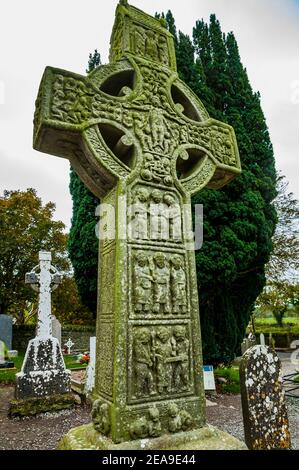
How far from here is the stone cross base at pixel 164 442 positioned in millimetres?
2164

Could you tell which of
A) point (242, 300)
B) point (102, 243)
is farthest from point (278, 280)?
point (102, 243)

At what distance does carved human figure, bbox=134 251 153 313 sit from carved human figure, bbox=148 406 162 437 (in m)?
0.74

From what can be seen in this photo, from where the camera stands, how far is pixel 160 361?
248 cm

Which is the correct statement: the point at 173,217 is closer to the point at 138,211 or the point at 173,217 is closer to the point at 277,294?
the point at 138,211

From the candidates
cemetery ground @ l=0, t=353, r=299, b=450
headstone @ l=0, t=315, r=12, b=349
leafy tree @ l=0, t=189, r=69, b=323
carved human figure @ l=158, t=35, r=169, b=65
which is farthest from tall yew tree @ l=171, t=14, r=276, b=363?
leafy tree @ l=0, t=189, r=69, b=323

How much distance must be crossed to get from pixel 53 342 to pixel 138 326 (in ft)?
17.7

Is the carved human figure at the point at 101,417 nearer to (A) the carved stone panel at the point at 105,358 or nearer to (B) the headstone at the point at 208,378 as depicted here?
(A) the carved stone panel at the point at 105,358

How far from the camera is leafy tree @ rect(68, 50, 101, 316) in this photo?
9.02m

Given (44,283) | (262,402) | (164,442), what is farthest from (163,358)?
(44,283)

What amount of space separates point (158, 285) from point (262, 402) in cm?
147

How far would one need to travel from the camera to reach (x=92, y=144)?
8.84ft

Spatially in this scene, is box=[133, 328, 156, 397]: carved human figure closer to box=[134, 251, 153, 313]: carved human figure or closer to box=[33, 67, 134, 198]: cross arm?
box=[134, 251, 153, 313]: carved human figure

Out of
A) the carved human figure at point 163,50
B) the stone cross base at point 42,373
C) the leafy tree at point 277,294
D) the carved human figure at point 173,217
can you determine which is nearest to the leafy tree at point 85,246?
the stone cross base at point 42,373

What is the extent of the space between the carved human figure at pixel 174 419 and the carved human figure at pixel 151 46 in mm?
3525
